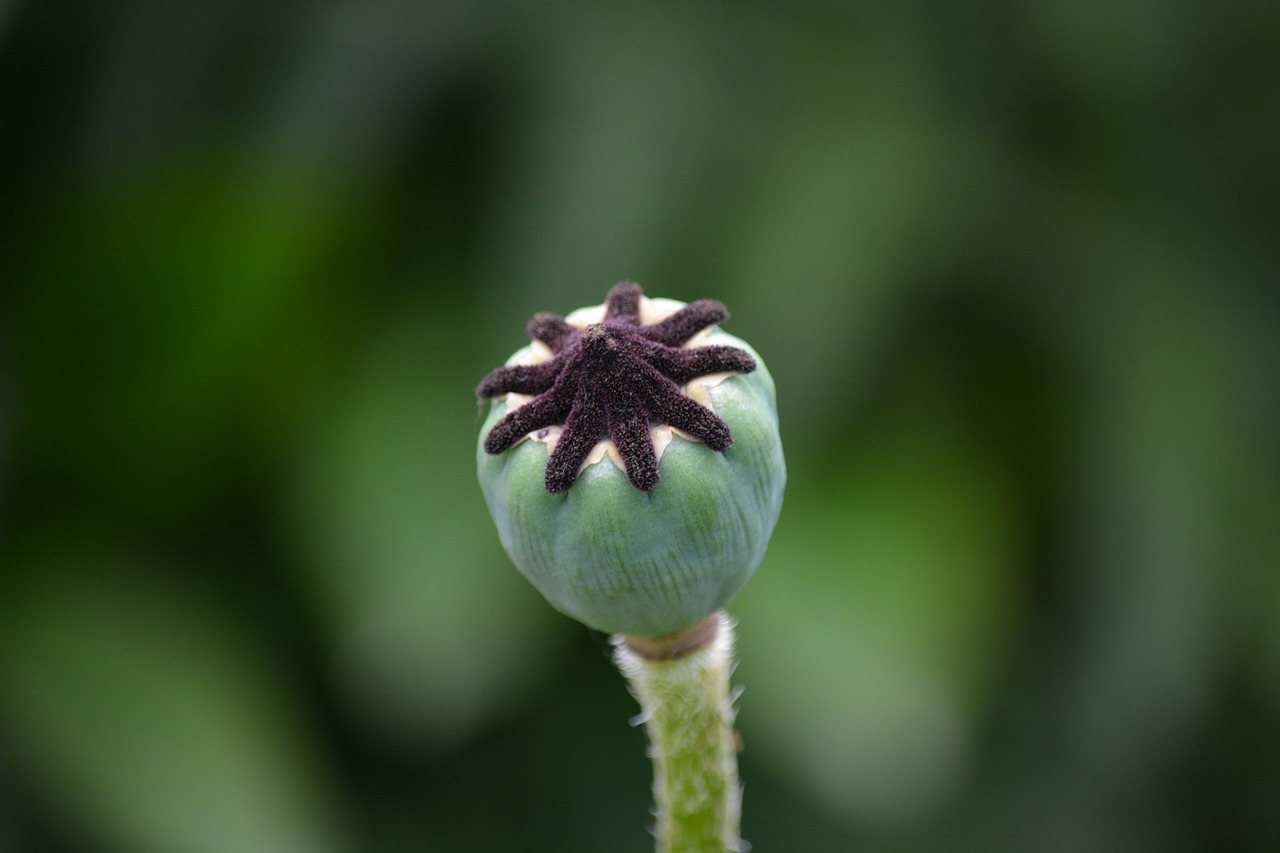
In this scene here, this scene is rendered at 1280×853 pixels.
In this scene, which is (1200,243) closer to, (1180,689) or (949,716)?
(1180,689)

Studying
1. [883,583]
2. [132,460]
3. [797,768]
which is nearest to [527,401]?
[797,768]

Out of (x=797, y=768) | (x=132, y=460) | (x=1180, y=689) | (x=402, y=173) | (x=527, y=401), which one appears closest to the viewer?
(x=527, y=401)

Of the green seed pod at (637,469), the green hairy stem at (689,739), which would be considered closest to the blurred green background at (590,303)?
the green hairy stem at (689,739)

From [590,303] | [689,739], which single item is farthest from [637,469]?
[590,303]

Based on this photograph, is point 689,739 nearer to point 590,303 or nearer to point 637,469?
point 637,469

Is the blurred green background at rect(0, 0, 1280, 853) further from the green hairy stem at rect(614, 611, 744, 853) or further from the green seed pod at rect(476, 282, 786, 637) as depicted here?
the green seed pod at rect(476, 282, 786, 637)

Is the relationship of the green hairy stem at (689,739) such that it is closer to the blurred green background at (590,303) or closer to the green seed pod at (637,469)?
the green seed pod at (637,469)
